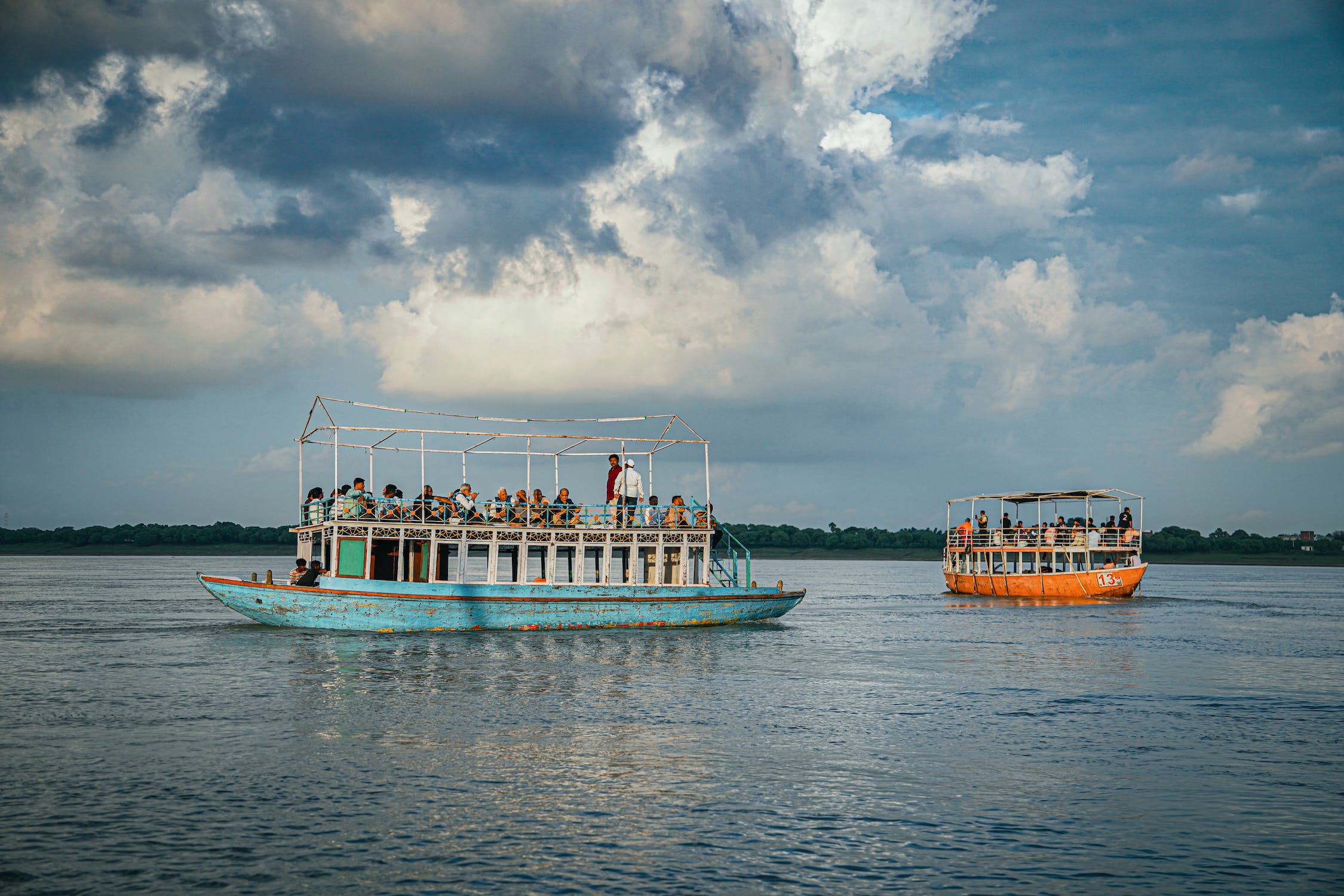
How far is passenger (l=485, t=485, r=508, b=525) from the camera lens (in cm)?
3681

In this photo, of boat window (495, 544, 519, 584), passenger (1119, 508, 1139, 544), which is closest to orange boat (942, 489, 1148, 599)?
passenger (1119, 508, 1139, 544)

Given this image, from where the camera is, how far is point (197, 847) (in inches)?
515

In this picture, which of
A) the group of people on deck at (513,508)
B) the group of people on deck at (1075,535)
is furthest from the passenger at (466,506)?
the group of people on deck at (1075,535)

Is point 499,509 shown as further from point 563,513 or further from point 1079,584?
point 1079,584

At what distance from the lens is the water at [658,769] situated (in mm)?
12602

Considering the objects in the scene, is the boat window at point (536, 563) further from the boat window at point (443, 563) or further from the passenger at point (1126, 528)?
the passenger at point (1126, 528)

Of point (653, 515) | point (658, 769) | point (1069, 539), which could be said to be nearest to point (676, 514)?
point (653, 515)

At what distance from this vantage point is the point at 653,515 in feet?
128

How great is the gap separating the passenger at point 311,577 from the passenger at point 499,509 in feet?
18.9

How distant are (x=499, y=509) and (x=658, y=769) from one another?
68.4 feet

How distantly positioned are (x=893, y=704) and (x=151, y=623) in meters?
34.5

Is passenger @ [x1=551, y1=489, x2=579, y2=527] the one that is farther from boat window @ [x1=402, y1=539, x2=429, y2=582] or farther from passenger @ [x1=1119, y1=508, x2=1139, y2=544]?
passenger @ [x1=1119, y1=508, x2=1139, y2=544]

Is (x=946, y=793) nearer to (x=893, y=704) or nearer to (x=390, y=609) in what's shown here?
(x=893, y=704)

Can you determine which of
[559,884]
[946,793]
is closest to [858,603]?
[946,793]
